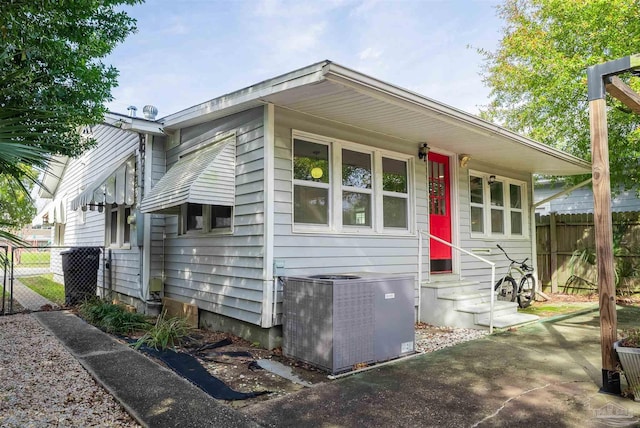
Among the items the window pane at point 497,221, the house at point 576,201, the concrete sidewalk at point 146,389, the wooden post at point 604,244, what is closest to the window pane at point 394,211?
the window pane at point 497,221

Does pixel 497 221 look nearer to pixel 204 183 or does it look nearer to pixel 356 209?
pixel 356 209

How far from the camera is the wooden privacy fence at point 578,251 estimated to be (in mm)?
8773

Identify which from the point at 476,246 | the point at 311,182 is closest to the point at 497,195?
the point at 476,246

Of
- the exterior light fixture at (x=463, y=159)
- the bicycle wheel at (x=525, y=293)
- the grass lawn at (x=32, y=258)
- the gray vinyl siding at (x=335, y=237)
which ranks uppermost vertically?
the exterior light fixture at (x=463, y=159)

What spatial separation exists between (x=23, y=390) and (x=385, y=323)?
3.40 meters

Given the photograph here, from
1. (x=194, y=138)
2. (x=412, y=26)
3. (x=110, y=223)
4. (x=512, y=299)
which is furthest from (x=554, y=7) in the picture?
(x=110, y=223)

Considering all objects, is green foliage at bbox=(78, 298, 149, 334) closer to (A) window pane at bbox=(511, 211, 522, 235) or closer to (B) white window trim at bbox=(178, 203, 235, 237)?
(B) white window trim at bbox=(178, 203, 235, 237)


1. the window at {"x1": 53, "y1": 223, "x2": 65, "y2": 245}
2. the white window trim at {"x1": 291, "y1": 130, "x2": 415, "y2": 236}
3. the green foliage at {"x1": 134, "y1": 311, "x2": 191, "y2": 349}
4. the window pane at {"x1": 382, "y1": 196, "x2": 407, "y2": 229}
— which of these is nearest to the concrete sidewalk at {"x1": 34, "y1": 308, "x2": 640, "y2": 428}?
the green foliage at {"x1": 134, "y1": 311, "x2": 191, "y2": 349}

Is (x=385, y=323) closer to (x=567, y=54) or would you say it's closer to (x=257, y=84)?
(x=257, y=84)

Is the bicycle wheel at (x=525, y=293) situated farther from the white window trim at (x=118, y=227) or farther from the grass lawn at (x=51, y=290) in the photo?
the grass lawn at (x=51, y=290)

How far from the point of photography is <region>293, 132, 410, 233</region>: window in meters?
5.36

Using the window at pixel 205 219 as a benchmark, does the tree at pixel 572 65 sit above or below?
above

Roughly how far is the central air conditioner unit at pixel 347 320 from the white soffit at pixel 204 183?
1.43m

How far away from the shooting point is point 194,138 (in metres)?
6.39
